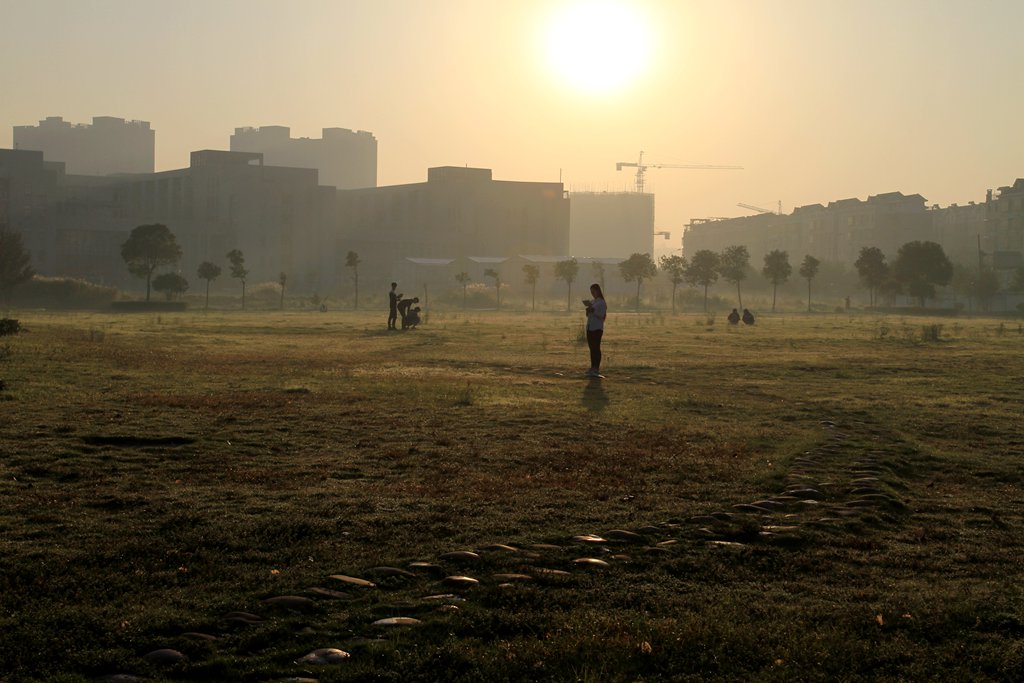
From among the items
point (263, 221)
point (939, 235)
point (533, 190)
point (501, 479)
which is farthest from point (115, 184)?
point (501, 479)

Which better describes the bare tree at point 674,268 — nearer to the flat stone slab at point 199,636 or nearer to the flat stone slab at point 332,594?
the flat stone slab at point 332,594

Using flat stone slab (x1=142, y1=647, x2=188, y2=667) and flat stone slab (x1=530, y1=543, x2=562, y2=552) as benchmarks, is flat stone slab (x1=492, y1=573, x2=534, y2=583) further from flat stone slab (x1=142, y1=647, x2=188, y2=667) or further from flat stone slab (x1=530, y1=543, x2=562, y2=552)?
flat stone slab (x1=142, y1=647, x2=188, y2=667)

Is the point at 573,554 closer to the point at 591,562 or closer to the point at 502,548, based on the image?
the point at 591,562

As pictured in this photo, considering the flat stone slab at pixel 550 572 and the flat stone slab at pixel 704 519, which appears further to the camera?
the flat stone slab at pixel 704 519

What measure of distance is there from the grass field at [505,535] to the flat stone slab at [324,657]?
A: 0.22 feet

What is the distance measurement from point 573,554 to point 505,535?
2.42 feet

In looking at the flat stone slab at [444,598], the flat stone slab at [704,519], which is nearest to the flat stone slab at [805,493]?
the flat stone slab at [704,519]

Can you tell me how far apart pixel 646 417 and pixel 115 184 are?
13276cm

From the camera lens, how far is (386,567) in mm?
6949

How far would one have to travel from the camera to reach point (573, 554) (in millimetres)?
7406

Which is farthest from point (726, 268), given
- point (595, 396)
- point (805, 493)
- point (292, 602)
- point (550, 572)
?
point (292, 602)

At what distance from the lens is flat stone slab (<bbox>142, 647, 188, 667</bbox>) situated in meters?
5.23

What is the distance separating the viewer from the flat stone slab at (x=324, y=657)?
17.3 ft

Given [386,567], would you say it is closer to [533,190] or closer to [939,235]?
[533,190]
